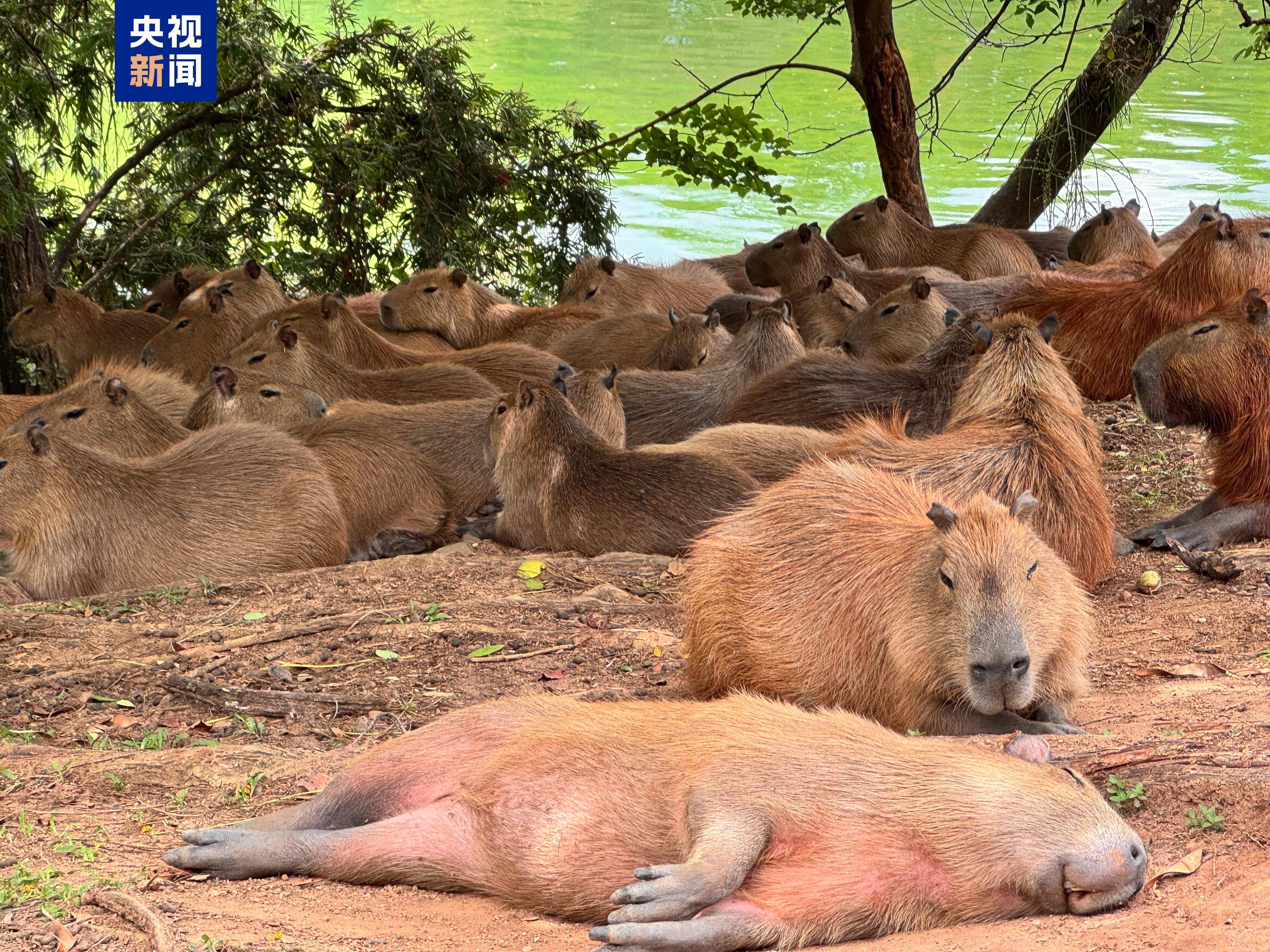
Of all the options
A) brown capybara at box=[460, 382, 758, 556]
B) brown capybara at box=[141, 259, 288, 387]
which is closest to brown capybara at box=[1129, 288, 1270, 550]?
brown capybara at box=[460, 382, 758, 556]

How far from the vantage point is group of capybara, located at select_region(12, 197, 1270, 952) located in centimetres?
232

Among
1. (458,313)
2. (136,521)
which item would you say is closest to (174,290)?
(458,313)

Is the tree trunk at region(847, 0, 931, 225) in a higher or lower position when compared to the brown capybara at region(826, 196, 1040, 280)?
higher

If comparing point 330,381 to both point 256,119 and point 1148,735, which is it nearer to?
point 256,119

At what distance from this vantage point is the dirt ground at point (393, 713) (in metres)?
2.27

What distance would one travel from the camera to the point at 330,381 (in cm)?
677

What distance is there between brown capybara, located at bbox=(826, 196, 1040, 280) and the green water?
2.68 metres

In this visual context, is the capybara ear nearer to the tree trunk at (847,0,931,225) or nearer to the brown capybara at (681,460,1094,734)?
the brown capybara at (681,460,1094,734)

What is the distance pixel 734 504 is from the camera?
4887mm

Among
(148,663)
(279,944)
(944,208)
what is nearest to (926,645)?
(279,944)

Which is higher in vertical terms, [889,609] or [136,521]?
[889,609]

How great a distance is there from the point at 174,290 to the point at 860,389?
15.5 feet

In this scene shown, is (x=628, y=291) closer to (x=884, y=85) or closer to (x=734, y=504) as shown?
(x=884, y=85)

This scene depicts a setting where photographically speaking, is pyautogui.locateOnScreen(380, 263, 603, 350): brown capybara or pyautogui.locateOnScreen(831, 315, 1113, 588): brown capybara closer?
pyautogui.locateOnScreen(831, 315, 1113, 588): brown capybara
